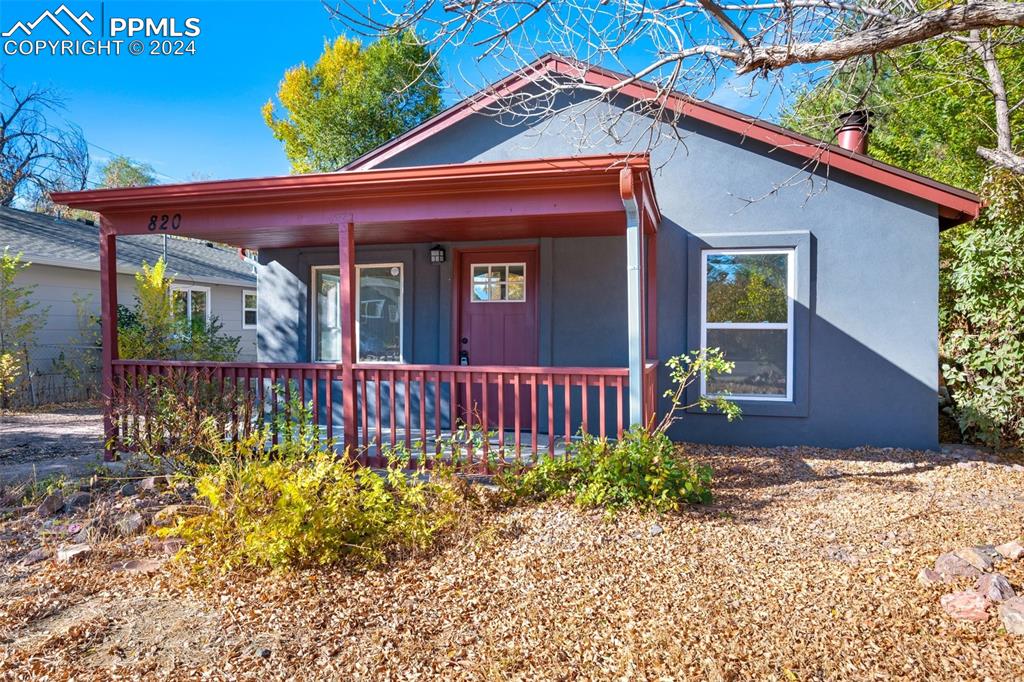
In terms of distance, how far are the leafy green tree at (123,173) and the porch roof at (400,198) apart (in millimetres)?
27570

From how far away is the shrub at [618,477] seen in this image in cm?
389

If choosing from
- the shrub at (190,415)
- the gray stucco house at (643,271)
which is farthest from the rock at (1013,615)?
the shrub at (190,415)

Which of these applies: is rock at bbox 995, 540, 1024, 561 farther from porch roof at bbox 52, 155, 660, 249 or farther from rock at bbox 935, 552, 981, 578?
porch roof at bbox 52, 155, 660, 249

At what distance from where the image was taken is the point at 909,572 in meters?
3.01

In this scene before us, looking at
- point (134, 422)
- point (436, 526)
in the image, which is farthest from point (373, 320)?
point (436, 526)

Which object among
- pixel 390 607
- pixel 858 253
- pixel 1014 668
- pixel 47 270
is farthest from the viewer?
pixel 47 270

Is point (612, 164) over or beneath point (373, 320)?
over

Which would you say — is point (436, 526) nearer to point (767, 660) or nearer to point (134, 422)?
point (767, 660)

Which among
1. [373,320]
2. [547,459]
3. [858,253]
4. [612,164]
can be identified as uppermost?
[612,164]

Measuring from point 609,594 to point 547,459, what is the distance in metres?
1.45

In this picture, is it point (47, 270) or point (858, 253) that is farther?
point (47, 270)

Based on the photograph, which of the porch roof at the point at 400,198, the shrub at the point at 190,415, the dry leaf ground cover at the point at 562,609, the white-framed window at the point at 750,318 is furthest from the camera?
the white-framed window at the point at 750,318

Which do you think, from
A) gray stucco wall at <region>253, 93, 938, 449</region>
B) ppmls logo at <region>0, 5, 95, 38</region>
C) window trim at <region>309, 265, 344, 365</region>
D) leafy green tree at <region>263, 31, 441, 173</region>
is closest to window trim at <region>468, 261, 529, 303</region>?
gray stucco wall at <region>253, 93, 938, 449</region>

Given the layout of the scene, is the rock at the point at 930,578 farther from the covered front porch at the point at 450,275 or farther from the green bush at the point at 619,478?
the covered front porch at the point at 450,275
